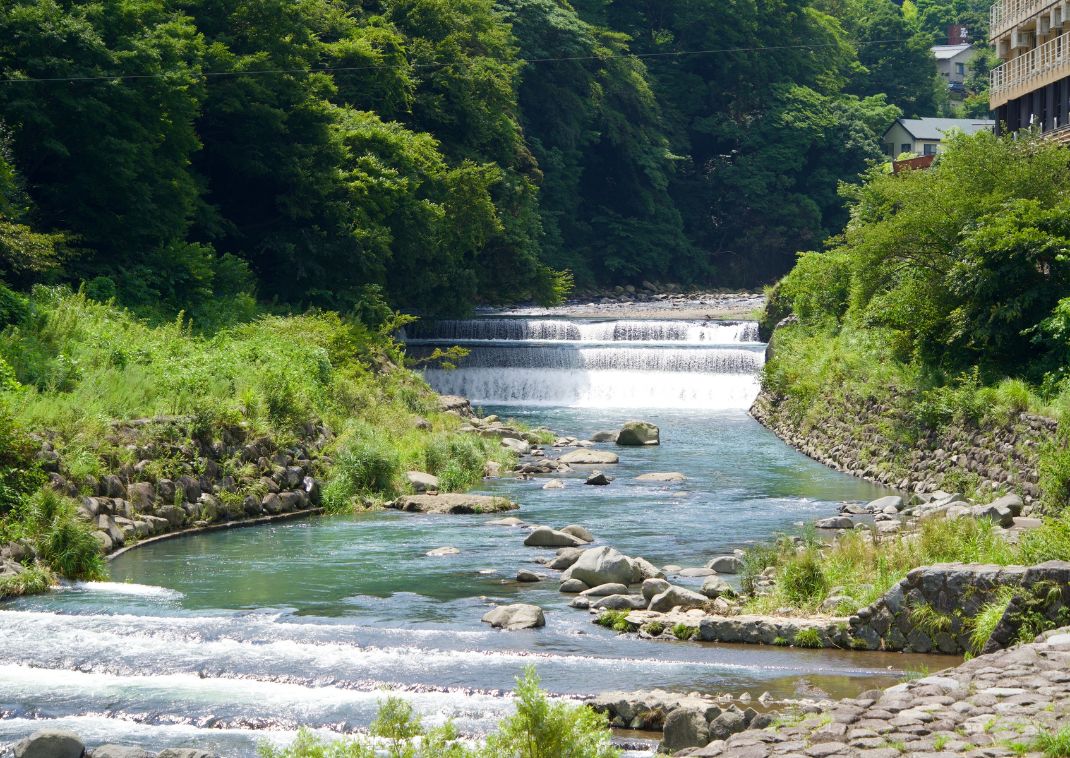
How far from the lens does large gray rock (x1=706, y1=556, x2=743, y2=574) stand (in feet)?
60.8

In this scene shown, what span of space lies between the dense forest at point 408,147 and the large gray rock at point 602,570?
1504cm

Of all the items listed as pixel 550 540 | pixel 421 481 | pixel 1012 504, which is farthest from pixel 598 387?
pixel 1012 504

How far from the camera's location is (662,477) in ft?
93.4

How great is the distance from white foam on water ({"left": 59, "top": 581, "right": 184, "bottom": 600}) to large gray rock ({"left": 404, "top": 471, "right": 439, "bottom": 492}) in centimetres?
859

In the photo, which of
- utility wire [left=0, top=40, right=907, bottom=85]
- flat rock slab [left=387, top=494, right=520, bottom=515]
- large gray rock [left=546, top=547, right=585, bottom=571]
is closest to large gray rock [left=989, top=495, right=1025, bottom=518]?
large gray rock [left=546, top=547, right=585, bottom=571]

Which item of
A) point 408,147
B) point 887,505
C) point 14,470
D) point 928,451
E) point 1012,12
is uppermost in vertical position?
point 1012,12

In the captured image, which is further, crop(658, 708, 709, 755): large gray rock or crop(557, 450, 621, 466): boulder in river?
crop(557, 450, 621, 466): boulder in river

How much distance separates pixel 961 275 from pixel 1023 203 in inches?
71.4

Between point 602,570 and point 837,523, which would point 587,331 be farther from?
point 602,570

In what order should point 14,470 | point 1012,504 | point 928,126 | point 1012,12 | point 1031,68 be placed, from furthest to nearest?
point 928,126 < point 1012,12 < point 1031,68 < point 1012,504 < point 14,470

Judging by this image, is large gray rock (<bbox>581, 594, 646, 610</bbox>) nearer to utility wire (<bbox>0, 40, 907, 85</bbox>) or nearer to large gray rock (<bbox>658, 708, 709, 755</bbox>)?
large gray rock (<bbox>658, 708, 709, 755</bbox>)


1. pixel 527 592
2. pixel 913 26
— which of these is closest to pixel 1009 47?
pixel 527 592

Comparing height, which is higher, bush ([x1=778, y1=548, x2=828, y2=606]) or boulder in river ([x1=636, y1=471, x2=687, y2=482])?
bush ([x1=778, y1=548, x2=828, y2=606])

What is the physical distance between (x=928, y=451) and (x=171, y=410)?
45.2 ft
